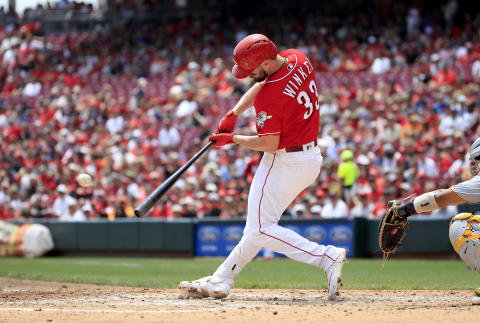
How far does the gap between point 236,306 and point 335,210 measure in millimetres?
8322

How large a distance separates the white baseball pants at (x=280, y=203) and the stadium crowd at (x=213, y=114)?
6507 millimetres

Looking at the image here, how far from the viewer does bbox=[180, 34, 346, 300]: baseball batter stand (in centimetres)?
562

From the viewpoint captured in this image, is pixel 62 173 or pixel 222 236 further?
pixel 62 173

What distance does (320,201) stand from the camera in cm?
1401

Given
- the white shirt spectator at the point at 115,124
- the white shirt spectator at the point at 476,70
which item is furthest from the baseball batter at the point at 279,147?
the white shirt spectator at the point at 115,124

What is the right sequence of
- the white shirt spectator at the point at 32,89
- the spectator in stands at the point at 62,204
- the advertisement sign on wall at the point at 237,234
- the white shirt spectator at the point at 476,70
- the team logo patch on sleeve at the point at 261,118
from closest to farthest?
the team logo patch on sleeve at the point at 261,118 → the advertisement sign on wall at the point at 237,234 → the white shirt spectator at the point at 476,70 → the spectator in stands at the point at 62,204 → the white shirt spectator at the point at 32,89

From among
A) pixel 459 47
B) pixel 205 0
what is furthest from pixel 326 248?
pixel 205 0

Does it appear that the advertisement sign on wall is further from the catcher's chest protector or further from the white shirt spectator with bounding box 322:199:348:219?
the catcher's chest protector

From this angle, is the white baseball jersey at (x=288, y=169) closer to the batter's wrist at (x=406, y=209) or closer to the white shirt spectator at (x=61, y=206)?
the batter's wrist at (x=406, y=209)

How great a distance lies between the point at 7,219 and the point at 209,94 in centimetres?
610

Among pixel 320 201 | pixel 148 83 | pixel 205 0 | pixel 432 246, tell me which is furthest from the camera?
pixel 205 0

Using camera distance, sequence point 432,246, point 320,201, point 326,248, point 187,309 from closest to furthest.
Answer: point 187,309 → point 326,248 → point 432,246 → point 320,201

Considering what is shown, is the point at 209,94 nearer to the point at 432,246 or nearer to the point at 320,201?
the point at 320,201

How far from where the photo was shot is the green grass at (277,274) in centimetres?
770
